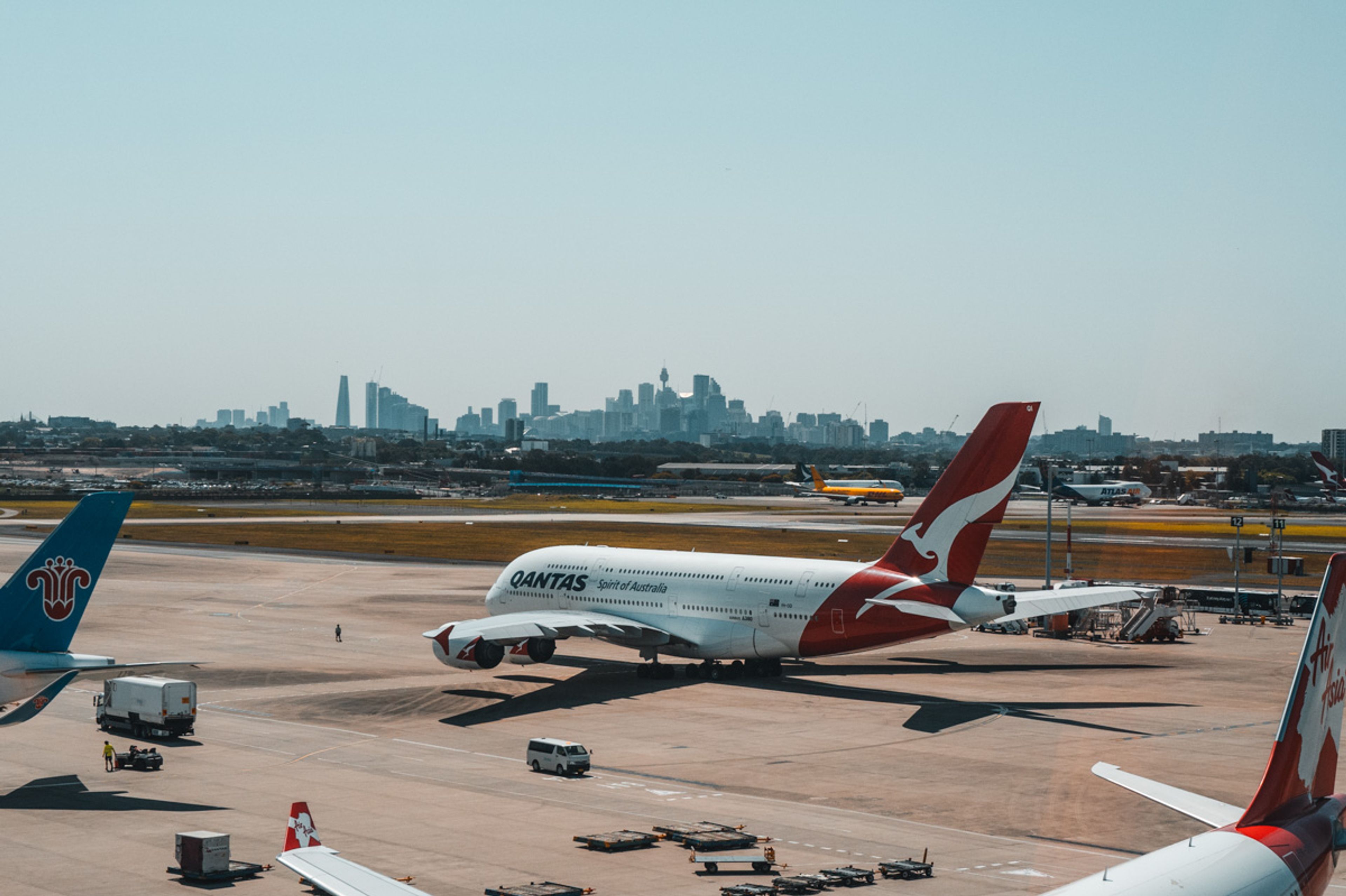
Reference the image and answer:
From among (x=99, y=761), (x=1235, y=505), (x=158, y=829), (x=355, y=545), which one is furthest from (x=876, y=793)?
(x=355, y=545)

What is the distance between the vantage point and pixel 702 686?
59406 millimetres

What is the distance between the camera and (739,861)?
30.5 meters

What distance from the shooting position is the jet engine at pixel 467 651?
5634 centimetres

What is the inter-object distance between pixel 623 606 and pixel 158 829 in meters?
32.5

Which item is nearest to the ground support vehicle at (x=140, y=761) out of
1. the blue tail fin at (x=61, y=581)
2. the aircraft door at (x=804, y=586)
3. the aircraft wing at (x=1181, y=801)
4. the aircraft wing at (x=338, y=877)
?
the blue tail fin at (x=61, y=581)

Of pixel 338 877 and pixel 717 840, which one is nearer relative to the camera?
pixel 338 877

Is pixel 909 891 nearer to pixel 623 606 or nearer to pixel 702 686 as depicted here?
pixel 702 686

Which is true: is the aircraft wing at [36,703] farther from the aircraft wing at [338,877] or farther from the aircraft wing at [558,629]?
the aircraft wing at [558,629]

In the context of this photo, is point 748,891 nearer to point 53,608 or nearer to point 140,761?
point 53,608

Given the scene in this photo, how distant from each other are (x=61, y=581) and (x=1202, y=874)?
28.8m

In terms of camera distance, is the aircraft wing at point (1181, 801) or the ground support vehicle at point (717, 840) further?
the ground support vehicle at point (717, 840)

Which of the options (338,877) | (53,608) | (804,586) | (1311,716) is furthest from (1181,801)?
(804,586)

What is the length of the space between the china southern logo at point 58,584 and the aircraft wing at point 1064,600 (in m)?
36.5

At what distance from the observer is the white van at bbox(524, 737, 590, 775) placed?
136ft
